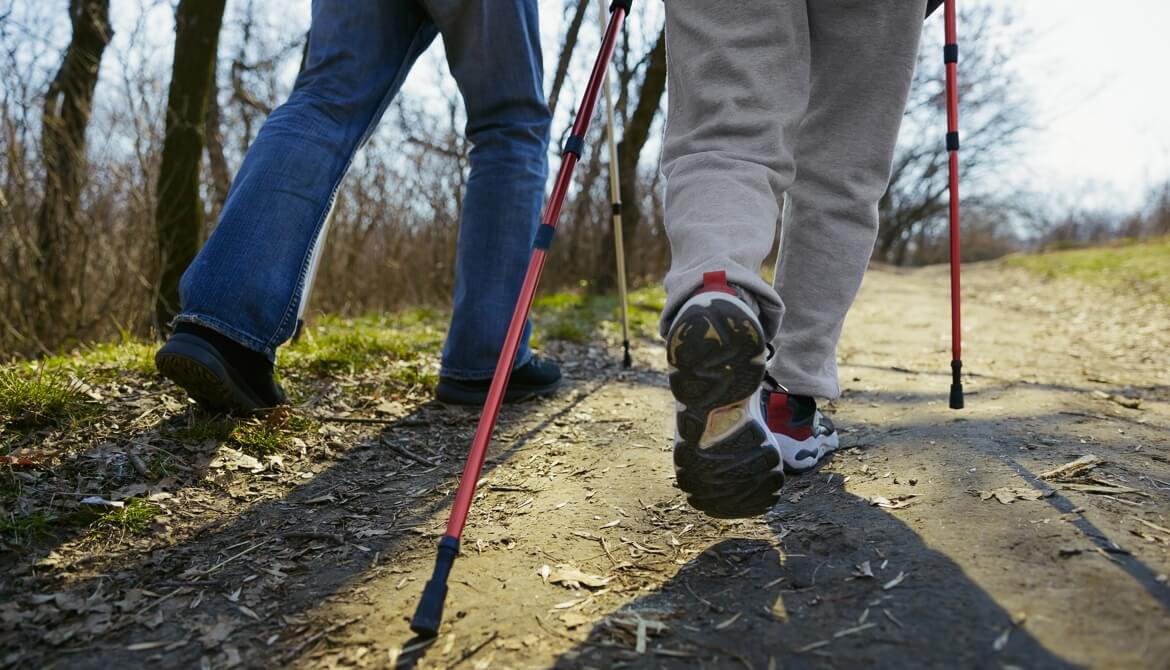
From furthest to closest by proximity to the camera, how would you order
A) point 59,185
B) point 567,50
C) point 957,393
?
point 567,50
point 59,185
point 957,393

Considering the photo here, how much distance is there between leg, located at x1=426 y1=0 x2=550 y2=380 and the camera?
2.36 meters

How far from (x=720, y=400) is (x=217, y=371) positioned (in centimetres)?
129

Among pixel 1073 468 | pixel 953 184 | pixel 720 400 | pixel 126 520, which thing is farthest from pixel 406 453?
pixel 953 184

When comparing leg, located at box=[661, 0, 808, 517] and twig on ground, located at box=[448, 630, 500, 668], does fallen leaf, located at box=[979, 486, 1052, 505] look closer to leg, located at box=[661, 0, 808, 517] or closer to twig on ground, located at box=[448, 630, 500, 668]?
leg, located at box=[661, 0, 808, 517]

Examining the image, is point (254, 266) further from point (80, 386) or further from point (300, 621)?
point (300, 621)

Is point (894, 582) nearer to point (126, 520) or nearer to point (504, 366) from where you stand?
point (504, 366)

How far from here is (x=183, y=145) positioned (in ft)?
17.0

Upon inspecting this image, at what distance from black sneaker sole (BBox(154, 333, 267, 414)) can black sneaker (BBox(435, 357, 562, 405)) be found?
0.71 m

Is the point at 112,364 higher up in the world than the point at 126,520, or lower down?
higher up

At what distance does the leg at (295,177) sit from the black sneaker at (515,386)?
2.32ft

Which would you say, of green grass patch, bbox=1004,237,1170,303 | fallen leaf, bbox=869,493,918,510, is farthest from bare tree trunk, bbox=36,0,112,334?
green grass patch, bbox=1004,237,1170,303

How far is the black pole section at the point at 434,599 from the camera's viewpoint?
113 centimetres

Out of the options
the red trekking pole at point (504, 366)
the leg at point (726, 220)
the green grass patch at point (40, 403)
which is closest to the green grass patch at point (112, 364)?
the green grass patch at point (40, 403)

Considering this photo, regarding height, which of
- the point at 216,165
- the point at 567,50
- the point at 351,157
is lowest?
the point at 351,157
